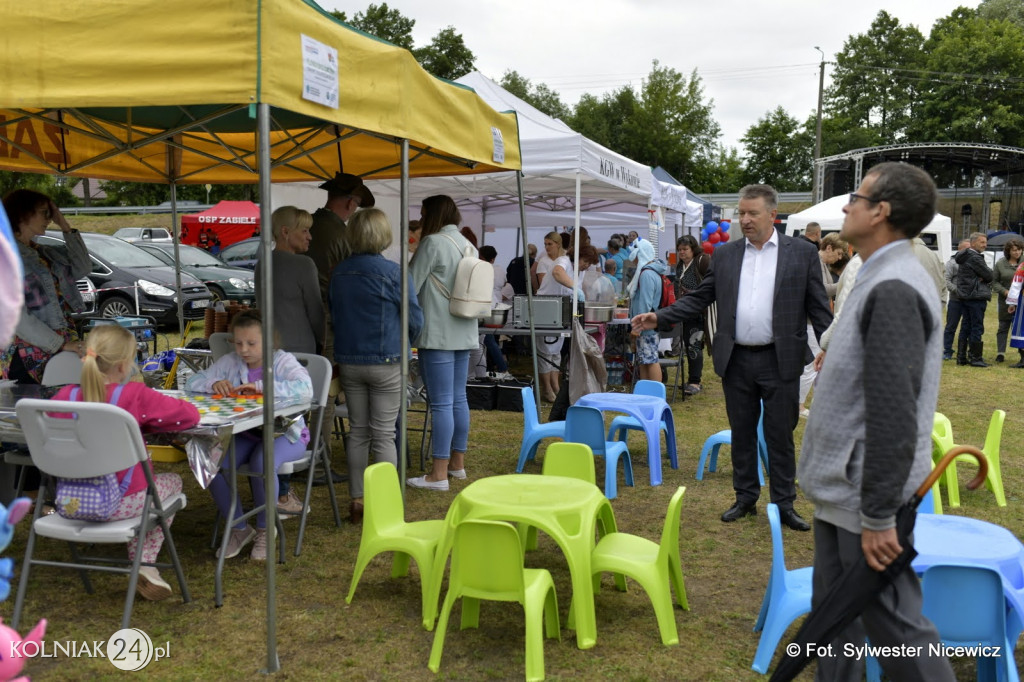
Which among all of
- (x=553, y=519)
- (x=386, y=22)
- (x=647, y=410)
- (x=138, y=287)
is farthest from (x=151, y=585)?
(x=386, y=22)

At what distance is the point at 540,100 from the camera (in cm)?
7344

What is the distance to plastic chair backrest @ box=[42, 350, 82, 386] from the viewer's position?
4.39 metres

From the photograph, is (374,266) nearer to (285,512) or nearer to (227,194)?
(285,512)

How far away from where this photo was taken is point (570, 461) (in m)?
4.01

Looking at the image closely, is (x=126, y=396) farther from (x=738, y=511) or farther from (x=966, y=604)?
(x=738, y=511)

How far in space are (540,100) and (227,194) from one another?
125ft

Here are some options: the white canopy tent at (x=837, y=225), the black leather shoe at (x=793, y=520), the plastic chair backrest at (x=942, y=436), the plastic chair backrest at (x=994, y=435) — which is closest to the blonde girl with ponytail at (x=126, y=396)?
the black leather shoe at (x=793, y=520)

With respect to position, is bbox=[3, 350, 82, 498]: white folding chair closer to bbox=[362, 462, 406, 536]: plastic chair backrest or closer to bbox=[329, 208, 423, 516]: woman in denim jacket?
bbox=[329, 208, 423, 516]: woman in denim jacket

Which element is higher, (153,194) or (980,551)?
(153,194)

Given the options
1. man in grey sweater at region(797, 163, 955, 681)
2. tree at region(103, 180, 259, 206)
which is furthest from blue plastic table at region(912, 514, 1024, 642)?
tree at region(103, 180, 259, 206)

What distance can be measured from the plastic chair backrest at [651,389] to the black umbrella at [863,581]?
159 inches

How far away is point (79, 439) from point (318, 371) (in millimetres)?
1564

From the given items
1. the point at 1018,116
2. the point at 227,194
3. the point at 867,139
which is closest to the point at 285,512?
the point at 227,194

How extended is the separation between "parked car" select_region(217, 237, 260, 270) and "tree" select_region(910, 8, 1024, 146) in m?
40.4
